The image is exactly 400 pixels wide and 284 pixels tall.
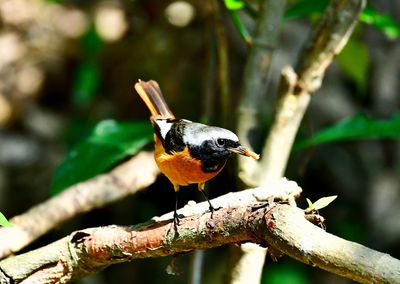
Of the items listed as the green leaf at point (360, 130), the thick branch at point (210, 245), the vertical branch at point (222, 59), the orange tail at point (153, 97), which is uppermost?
the vertical branch at point (222, 59)

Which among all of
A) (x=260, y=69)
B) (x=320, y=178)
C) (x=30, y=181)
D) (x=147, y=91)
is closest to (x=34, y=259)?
(x=147, y=91)

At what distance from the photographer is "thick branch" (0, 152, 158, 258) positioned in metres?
2.67

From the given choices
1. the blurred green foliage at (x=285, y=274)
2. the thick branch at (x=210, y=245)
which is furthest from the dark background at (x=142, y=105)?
the thick branch at (x=210, y=245)

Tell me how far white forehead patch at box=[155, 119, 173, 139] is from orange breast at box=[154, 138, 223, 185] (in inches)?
5.8

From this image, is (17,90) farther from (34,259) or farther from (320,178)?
(34,259)

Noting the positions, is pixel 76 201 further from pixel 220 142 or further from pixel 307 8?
pixel 307 8

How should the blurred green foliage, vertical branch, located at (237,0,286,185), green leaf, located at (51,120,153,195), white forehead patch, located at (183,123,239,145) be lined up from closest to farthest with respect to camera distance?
white forehead patch, located at (183,123,239,145) → vertical branch, located at (237,0,286,185) → green leaf, located at (51,120,153,195) → the blurred green foliage

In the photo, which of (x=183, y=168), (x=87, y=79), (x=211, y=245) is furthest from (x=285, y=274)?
(x=211, y=245)

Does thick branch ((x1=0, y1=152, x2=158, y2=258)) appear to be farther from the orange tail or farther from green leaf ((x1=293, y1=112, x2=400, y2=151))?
green leaf ((x1=293, y1=112, x2=400, y2=151))

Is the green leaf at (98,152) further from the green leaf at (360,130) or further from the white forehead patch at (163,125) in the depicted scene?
the green leaf at (360,130)

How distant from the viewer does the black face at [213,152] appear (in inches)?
92.7

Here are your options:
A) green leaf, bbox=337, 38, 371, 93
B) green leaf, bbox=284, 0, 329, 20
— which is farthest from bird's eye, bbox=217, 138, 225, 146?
green leaf, bbox=337, 38, 371, 93

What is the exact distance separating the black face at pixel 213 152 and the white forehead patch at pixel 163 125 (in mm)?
266

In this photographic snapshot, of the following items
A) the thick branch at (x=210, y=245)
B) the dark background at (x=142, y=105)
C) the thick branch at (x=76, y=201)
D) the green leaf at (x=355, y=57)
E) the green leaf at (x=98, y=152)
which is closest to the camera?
the thick branch at (x=210, y=245)
